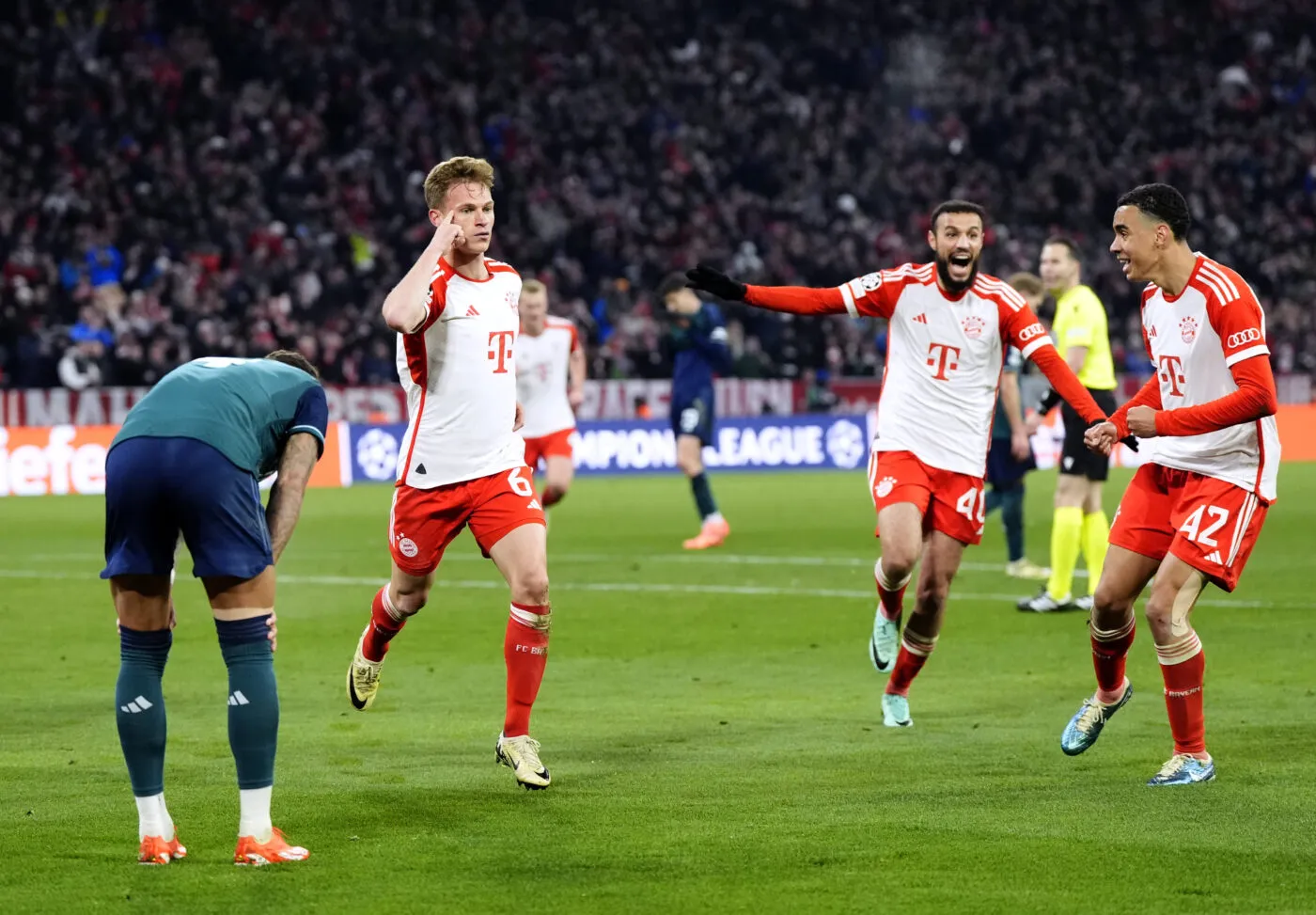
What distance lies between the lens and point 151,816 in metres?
5.41

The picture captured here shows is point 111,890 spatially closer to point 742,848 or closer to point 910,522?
point 742,848

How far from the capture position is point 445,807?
6332 mm

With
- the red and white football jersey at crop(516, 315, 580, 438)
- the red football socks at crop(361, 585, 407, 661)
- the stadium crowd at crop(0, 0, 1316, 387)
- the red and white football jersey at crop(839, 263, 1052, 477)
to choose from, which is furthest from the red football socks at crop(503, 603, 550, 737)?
the stadium crowd at crop(0, 0, 1316, 387)

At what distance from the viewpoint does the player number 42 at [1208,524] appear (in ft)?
21.9

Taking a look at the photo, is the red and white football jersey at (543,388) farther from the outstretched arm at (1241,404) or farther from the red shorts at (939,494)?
the outstretched arm at (1241,404)

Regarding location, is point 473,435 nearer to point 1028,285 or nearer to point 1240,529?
point 1240,529

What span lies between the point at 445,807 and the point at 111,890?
4.79 ft

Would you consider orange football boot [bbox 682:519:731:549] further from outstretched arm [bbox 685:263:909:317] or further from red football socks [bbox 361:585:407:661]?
red football socks [bbox 361:585:407:661]

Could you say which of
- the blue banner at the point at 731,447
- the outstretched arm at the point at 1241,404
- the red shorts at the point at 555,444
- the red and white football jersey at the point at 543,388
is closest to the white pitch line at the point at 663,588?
the red shorts at the point at 555,444

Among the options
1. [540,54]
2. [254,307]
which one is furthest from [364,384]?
[540,54]

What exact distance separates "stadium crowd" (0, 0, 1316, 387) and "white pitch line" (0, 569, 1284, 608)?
12225 millimetres

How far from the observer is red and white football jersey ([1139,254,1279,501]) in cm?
672

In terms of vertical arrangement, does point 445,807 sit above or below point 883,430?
below

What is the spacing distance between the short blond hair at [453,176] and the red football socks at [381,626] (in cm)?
174
